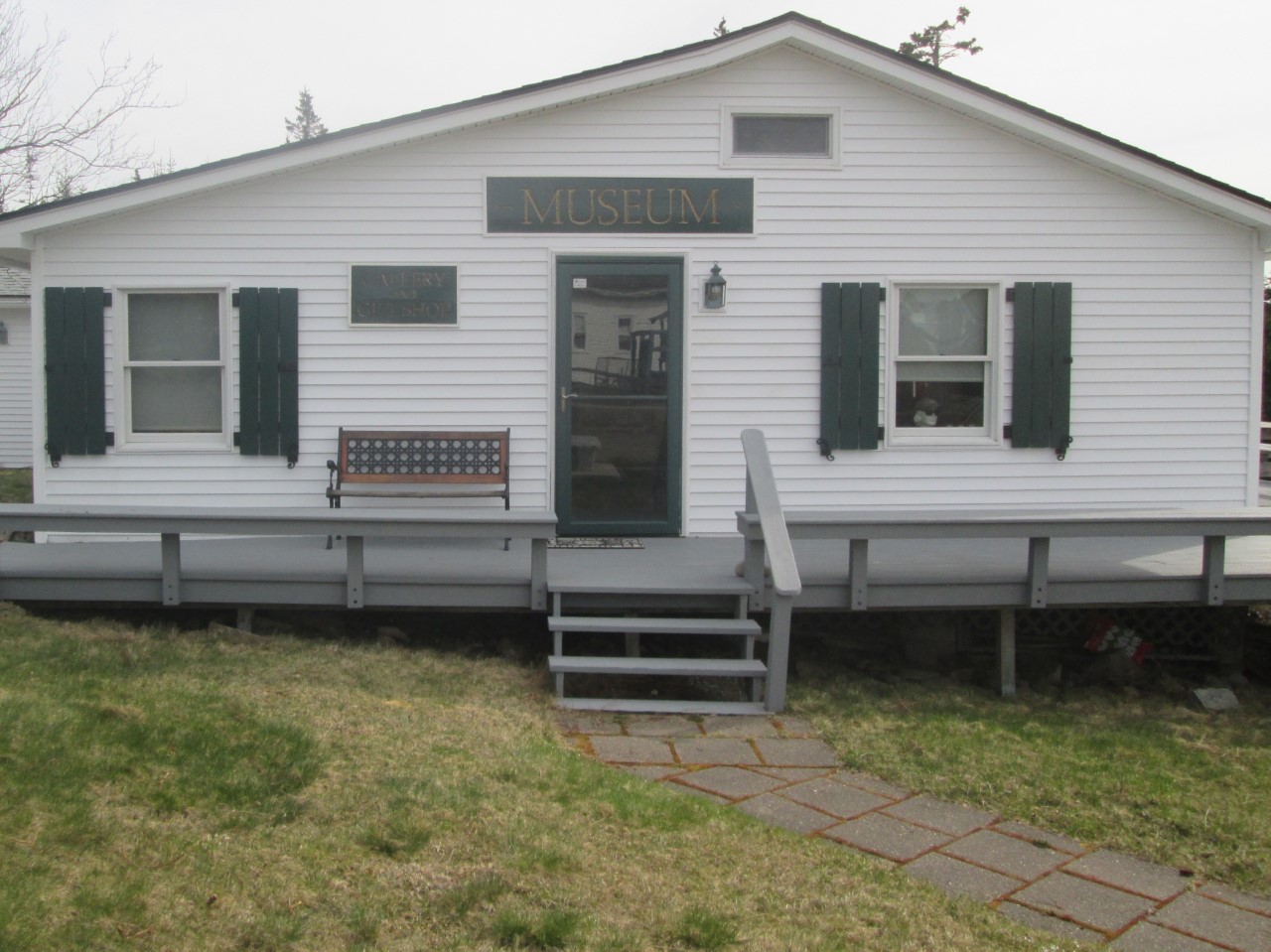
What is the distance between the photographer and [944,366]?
8.87 metres

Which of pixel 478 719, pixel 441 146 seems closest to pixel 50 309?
pixel 441 146

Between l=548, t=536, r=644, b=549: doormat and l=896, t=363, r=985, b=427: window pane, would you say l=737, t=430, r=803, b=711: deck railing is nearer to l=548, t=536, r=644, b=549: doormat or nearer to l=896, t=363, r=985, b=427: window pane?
l=548, t=536, r=644, b=549: doormat

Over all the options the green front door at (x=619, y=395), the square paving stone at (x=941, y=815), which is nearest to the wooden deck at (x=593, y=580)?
the green front door at (x=619, y=395)

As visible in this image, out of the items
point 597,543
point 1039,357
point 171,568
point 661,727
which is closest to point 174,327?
point 171,568

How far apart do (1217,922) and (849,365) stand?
212 inches

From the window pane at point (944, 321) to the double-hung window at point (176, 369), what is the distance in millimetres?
4961

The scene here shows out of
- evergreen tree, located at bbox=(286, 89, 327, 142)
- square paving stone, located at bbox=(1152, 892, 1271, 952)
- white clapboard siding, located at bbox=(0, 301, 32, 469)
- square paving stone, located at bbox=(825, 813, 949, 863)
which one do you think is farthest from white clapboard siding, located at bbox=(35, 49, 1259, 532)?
evergreen tree, located at bbox=(286, 89, 327, 142)

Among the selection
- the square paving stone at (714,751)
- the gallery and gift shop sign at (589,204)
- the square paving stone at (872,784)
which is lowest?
the square paving stone at (872,784)

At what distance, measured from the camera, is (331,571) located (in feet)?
22.3

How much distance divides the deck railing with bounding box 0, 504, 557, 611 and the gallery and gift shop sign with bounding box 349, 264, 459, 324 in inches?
92.1

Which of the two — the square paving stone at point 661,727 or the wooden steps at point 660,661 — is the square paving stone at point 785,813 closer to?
the square paving stone at point 661,727

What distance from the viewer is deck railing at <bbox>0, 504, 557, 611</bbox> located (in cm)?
639

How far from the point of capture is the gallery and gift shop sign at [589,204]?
853 centimetres

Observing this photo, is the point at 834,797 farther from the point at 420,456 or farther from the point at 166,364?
the point at 166,364
